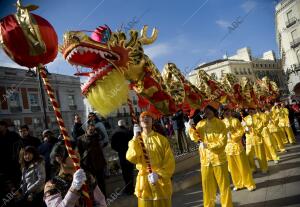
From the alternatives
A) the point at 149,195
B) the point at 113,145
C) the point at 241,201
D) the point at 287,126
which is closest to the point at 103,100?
the point at 149,195

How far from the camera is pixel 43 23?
276 cm

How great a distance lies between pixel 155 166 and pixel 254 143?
5.16 m

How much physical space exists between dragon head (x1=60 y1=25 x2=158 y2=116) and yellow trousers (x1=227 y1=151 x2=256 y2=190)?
12.4 ft

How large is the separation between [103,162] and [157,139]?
6.13 ft

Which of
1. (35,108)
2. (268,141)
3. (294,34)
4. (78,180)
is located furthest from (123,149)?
(35,108)

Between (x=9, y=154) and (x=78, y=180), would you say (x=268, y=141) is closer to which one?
(x=9, y=154)

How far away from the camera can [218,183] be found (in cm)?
501

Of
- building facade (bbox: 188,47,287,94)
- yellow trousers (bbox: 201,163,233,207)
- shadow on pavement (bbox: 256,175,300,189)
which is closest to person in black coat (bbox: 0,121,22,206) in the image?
yellow trousers (bbox: 201,163,233,207)

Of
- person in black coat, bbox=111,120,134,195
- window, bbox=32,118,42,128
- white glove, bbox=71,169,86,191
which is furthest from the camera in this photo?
window, bbox=32,118,42,128

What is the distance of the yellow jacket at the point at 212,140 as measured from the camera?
5.01 metres

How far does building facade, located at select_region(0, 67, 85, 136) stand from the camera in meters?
25.3

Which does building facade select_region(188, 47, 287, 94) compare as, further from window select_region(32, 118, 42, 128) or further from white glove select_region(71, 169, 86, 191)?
white glove select_region(71, 169, 86, 191)

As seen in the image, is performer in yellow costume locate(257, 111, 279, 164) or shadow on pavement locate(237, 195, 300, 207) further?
performer in yellow costume locate(257, 111, 279, 164)

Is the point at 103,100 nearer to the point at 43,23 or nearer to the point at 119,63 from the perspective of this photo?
the point at 119,63
